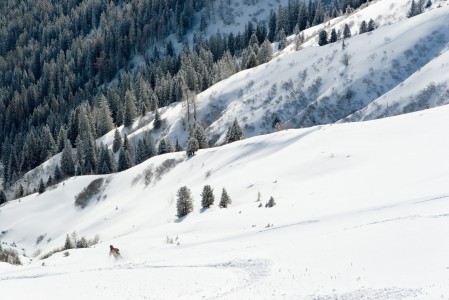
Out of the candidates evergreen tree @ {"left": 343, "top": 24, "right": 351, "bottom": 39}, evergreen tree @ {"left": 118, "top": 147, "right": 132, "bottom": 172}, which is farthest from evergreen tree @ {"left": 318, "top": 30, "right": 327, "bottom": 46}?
evergreen tree @ {"left": 118, "top": 147, "right": 132, "bottom": 172}

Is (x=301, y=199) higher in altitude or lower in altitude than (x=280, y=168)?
higher

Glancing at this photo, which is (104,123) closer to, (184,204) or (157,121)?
(157,121)

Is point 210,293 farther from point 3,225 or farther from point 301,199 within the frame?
point 3,225

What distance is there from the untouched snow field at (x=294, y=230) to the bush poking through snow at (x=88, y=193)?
34.5 ft

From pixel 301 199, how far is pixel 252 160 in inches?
816

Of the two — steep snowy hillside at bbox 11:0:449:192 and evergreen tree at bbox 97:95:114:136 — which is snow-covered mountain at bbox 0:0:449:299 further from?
evergreen tree at bbox 97:95:114:136

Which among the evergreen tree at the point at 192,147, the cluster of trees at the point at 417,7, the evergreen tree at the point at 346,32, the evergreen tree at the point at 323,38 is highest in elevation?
the cluster of trees at the point at 417,7

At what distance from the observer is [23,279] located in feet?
77.9

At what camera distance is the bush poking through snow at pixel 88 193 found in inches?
2894

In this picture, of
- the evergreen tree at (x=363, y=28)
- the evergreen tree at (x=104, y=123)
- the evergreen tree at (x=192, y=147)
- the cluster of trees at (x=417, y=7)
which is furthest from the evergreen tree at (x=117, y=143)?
the cluster of trees at (x=417, y=7)

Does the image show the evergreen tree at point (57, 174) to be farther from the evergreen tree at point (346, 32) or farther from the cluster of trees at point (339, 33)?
the evergreen tree at point (346, 32)

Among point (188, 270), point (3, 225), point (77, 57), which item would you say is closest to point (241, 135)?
point (3, 225)

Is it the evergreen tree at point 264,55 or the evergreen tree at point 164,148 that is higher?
the evergreen tree at point 264,55

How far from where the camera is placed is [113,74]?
179 m
